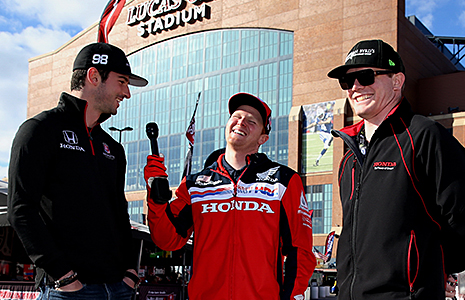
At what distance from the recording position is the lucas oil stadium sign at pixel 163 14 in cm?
5544

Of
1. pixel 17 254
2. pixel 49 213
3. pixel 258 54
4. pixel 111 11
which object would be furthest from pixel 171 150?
pixel 49 213

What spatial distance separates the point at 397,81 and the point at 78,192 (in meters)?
2.41

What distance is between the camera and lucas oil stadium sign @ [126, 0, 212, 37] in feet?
182

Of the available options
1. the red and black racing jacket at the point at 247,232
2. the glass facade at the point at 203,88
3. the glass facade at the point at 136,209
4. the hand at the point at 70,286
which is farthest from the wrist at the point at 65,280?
the glass facade at the point at 136,209

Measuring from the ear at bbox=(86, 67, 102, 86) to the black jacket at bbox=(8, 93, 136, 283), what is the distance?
21cm

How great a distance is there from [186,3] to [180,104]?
11914 mm

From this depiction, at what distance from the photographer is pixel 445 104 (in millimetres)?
48031

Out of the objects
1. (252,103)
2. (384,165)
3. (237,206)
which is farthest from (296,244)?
(252,103)

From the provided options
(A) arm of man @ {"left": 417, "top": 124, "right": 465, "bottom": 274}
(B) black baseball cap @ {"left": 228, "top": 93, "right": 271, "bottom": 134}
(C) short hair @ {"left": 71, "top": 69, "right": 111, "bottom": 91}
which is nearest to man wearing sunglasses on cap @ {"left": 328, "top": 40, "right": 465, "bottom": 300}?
(A) arm of man @ {"left": 417, "top": 124, "right": 465, "bottom": 274}

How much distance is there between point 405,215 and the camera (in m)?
2.86

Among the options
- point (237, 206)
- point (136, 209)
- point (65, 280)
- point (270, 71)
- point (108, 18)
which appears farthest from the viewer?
point (136, 209)

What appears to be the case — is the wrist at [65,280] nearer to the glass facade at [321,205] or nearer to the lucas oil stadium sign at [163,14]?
the glass facade at [321,205]

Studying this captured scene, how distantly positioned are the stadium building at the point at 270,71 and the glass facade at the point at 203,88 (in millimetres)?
119

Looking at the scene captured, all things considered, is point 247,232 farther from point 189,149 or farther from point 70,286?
point 189,149
